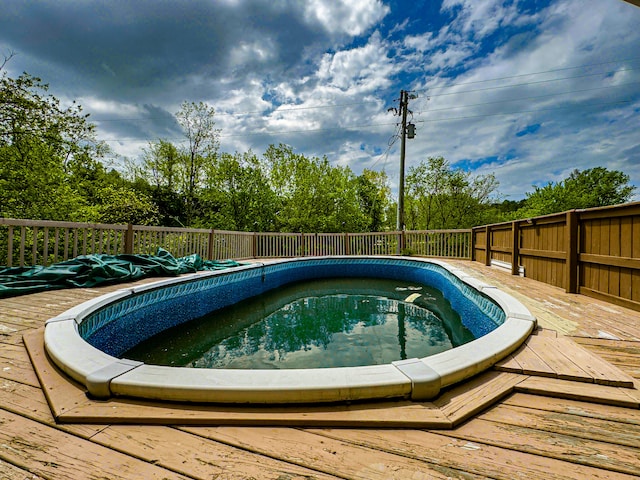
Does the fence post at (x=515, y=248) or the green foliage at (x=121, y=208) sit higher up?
the green foliage at (x=121, y=208)

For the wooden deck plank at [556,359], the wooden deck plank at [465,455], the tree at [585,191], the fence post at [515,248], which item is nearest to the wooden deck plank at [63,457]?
the wooden deck plank at [465,455]

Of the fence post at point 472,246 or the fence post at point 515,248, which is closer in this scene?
the fence post at point 515,248

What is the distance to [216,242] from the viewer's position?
6875 mm

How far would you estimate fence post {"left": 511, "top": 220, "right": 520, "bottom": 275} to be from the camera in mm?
4672

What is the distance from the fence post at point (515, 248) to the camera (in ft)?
15.3

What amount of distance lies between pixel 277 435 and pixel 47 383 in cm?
112

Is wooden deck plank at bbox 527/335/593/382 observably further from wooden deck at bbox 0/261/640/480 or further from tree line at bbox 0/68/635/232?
tree line at bbox 0/68/635/232

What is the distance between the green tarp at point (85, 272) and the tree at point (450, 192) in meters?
10.8

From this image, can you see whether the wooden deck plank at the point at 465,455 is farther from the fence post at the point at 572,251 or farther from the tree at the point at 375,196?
the tree at the point at 375,196

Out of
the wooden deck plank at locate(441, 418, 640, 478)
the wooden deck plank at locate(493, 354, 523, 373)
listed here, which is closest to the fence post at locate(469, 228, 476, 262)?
the wooden deck plank at locate(493, 354, 523, 373)

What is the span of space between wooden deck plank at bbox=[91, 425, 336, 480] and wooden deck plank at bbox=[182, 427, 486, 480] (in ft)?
0.09

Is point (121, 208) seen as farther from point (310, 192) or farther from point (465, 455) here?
point (465, 455)

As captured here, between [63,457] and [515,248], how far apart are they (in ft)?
19.0

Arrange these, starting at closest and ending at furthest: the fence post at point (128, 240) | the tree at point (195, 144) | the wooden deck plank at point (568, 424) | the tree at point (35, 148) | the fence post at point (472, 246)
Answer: the wooden deck plank at point (568, 424), the fence post at point (128, 240), the tree at point (35, 148), the fence post at point (472, 246), the tree at point (195, 144)
